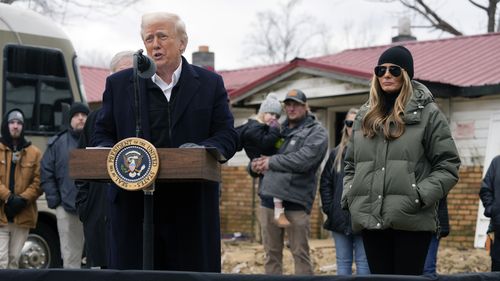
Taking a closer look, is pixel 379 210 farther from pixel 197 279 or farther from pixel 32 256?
pixel 32 256

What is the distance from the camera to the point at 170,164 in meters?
4.07

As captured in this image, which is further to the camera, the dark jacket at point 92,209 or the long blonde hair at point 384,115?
the dark jacket at point 92,209

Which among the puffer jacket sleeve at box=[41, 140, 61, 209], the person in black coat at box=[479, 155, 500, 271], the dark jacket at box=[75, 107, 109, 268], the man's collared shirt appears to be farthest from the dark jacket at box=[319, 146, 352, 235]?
the man's collared shirt

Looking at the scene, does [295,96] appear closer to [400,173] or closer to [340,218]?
[340,218]

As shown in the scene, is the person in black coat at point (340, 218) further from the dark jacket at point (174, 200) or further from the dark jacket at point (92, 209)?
the dark jacket at point (174, 200)

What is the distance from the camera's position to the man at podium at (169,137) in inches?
177

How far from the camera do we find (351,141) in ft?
17.5

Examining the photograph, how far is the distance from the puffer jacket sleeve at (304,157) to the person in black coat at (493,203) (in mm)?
1535

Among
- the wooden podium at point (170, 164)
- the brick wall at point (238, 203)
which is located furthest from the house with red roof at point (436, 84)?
the wooden podium at point (170, 164)

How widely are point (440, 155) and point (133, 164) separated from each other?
1.87 m

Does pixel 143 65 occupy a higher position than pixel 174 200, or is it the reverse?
pixel 143 65

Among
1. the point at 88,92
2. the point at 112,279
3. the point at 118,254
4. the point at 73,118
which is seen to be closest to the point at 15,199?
the point at 73,118

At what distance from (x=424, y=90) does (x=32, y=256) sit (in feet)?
20.4

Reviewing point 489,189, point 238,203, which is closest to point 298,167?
point 489,189
